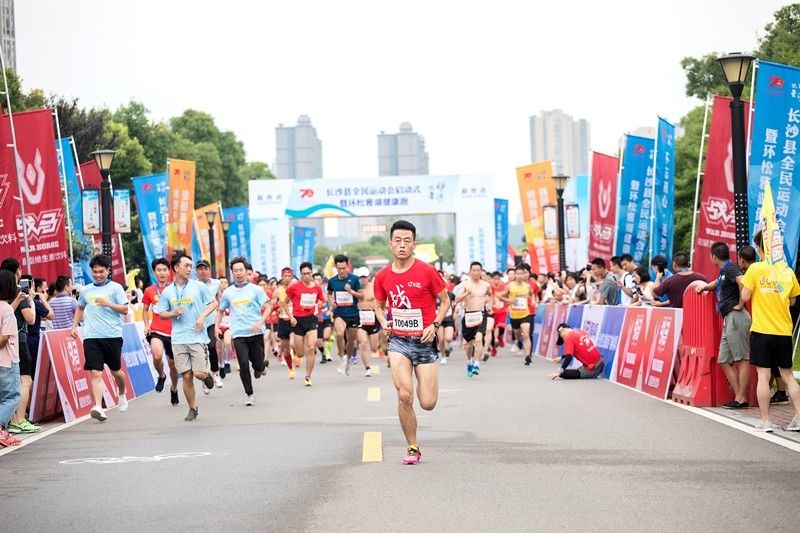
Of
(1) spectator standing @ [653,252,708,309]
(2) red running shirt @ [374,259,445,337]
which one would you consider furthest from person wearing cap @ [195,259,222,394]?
(2) red running shirt @ [374,259,445,337]

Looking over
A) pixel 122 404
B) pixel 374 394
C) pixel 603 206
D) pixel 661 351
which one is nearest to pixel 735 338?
pixel 661 351

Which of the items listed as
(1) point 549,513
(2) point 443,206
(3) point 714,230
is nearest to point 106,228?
(3) point 714,230

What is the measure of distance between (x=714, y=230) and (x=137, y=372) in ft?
34.2

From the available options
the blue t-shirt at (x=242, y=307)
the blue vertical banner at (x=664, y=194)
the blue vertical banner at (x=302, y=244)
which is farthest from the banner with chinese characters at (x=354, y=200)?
the blue t-shirt at (x=242, y=307)

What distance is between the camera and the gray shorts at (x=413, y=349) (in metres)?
10.3

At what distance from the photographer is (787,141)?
62.7ft

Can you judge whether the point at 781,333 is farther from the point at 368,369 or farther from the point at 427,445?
the point at 368,369

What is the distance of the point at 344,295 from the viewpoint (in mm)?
23219

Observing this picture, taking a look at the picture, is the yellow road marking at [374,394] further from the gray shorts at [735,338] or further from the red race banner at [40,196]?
the red race banner at [40,196]

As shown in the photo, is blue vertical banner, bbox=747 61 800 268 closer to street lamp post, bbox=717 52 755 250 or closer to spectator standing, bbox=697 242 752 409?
street lamp post, bbox=717 52 755 250

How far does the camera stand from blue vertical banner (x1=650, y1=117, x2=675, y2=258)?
1097 inches

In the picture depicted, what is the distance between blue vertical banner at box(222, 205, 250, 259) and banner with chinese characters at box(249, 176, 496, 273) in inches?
37.3

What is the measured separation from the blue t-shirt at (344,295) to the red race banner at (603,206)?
10376 millimetres

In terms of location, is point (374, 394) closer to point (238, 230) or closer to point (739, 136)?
point (739, 136)
